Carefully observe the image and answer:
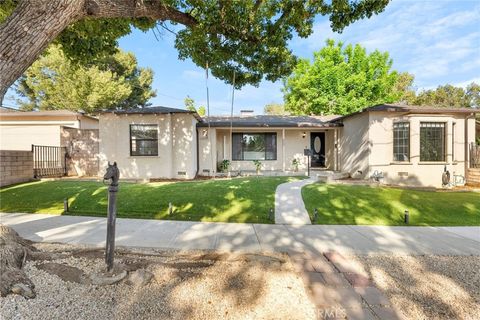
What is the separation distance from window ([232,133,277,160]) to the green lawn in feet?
22.4

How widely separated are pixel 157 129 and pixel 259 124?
5433 mm

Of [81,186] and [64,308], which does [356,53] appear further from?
[64,308]

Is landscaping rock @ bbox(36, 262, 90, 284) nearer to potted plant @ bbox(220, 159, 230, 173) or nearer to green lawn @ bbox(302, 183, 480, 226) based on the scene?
green lawn @ bbox(302, 183, 480, 226)

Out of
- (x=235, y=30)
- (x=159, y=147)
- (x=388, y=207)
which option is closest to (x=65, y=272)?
(x=235, y=30)

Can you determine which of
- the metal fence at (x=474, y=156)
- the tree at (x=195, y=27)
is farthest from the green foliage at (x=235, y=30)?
the metal fence at (x=474, y=156)

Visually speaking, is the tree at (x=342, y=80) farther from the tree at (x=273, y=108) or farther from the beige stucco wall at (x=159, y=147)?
the tree at (x=273, y=108)

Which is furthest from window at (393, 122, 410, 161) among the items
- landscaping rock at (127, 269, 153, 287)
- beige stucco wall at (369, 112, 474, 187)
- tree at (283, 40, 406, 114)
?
tree at (283, 40, 406, 114)

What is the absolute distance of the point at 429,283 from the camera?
130 inches

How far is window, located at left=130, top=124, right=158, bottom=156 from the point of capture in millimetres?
12055

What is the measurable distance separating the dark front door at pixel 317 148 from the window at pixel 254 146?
259 cm

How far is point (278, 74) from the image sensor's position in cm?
830

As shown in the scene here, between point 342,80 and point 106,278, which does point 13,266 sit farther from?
point 342,80

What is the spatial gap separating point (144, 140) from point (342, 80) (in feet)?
68.4

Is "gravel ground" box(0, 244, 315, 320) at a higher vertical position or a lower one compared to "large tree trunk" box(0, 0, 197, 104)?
lower
